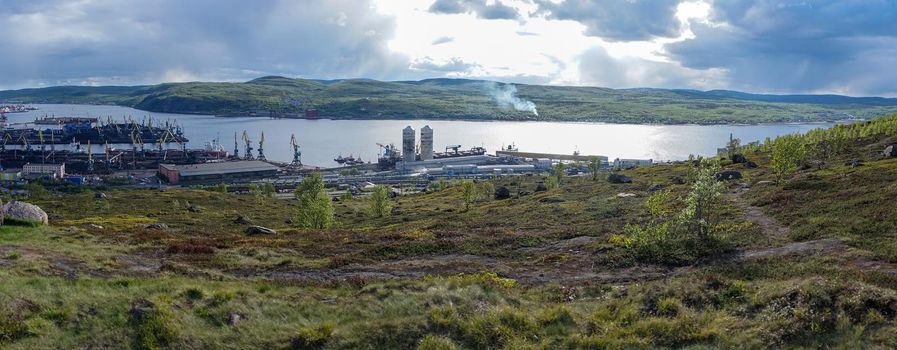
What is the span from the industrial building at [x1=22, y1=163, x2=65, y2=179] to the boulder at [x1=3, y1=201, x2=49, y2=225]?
148 meters

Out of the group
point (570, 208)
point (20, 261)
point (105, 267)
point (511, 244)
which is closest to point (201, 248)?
point (105, 267)

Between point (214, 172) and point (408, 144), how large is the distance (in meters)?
60.5

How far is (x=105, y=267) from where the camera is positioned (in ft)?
78.4

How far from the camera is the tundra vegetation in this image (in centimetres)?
1546

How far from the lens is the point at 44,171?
16350cm

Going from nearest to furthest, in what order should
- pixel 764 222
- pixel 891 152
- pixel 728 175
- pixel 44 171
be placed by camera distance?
pixel 764 222 < pixel 728 175 < pixel 891 152 < pixel 44 171

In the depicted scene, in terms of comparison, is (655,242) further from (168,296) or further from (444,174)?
(444,174)

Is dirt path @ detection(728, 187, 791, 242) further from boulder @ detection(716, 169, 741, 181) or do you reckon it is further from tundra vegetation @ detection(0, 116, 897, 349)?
boulder @ detection(716, 169, 741, 181)

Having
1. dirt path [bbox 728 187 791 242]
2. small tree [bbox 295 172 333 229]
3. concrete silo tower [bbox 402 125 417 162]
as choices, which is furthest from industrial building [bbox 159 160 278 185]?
dirt path [bbox 728 187 791 242]

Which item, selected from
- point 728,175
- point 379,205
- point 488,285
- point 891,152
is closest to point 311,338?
point 488,285

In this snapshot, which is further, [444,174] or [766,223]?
[444,174]

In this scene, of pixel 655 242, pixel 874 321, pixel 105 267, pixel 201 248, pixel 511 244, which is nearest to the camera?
→ pixel 874 321

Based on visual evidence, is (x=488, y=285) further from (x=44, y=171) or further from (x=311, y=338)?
(x=44, y=171)

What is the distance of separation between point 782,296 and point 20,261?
2658 centimetres
